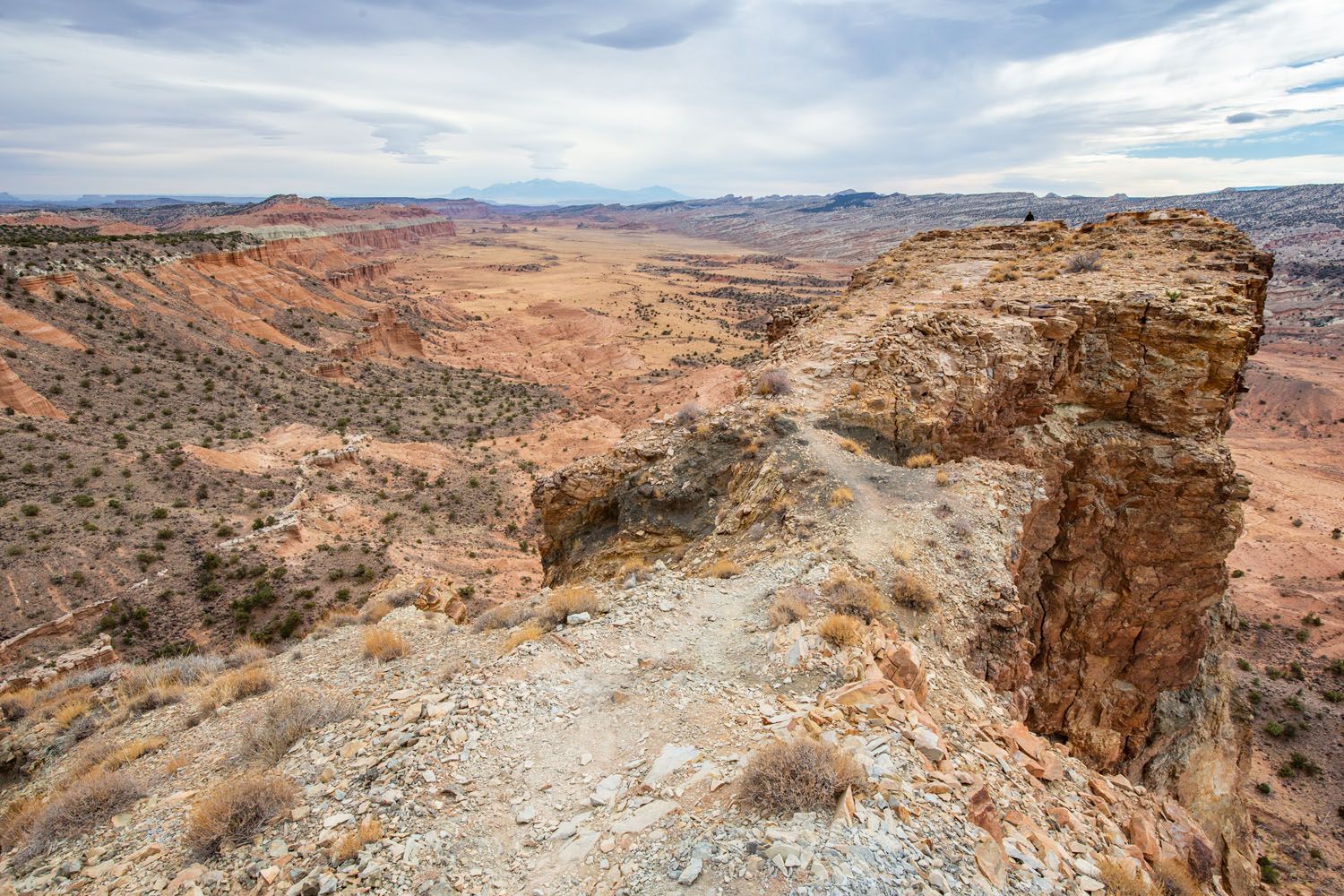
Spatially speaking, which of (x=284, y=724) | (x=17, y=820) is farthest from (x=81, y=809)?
(x=284, y=724)

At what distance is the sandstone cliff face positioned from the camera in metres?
12.7

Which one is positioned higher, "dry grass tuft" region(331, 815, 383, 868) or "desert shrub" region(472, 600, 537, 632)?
"dry grass tuft" region(331, 815, 383, 868)

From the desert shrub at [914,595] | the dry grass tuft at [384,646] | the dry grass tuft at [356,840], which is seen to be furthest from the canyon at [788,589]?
the dry grass tuft at [384,646]

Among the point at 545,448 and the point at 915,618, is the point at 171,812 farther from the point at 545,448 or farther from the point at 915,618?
the point at 545,448

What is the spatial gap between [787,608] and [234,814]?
21.5 ft

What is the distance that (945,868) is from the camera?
479 centimetres

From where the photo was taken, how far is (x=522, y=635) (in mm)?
9062

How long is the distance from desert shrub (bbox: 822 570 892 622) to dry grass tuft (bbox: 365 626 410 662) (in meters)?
7.22

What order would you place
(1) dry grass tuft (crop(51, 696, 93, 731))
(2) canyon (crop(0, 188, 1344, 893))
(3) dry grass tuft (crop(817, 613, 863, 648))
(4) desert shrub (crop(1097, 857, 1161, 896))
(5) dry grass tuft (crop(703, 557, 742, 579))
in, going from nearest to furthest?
(4) desert shrub (crop(1097, 857, 1161, 896)) → (2) canyon (crop(0, 188, 1344, 893)) → (3) dry grass tuft (crop(817, 613, 863, 648)) → (5) dry grass tuft (crop(703, 557, 742, 579)) → (1) dry grass tuft (crop(51, 696, 93, 731))

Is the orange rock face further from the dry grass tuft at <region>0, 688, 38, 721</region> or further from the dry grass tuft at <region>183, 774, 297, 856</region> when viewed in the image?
the dry grass tuft at <region>0, 688, 38, 721</region>

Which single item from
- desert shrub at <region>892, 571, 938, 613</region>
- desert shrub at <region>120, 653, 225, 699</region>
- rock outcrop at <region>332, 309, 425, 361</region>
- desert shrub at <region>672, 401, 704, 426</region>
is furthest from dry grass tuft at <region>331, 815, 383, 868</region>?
rock outcrop at <region>332, 309, 425, 361</region>

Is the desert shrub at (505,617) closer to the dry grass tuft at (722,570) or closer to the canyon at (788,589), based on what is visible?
the canyon at (788,589)

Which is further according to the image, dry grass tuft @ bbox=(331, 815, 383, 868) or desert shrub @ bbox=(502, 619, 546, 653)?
desert shrub @ bbox=(502, 619, 546, 653)

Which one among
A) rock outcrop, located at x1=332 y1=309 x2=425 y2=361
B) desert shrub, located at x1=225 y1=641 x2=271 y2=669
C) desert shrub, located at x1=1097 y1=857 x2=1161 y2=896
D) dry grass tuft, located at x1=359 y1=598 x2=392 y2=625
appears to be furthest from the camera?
rock outcrop, located at x1=332 y1=309 x2=425 y2=361
